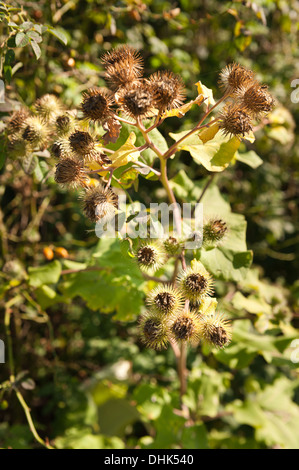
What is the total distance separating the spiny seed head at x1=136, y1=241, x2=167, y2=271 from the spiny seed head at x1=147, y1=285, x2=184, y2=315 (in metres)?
0.08

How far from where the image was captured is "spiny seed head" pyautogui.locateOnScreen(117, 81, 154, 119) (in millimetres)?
1051

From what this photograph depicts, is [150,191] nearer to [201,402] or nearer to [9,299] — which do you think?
[9,299]

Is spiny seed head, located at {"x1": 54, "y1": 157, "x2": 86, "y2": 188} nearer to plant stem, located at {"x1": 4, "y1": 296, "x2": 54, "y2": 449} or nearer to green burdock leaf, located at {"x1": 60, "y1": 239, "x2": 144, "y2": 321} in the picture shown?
green burdock leaf, located at {"x1": 60, "y1": 239, "x2": 144, "y2": 321}

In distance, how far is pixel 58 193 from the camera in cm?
275

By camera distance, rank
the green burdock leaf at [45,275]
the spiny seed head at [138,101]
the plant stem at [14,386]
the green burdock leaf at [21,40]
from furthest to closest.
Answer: the green burdock leaf at [45,275]
the plant stem at [14,386]
the green burdock leaf at [21,40]
the spiny seed head at [138,101]

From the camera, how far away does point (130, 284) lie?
5.30 feet

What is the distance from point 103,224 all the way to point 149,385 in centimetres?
134

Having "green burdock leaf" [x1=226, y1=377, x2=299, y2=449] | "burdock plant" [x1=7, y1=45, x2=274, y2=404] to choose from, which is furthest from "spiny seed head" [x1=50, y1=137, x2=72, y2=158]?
"green burdock leaf" [x1=226, y1=377, x2=299, y2=449]

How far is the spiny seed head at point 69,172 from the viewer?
1146mm

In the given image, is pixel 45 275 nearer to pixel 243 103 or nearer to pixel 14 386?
pixel 14 386

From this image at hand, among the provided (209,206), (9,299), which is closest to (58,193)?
(9,299)

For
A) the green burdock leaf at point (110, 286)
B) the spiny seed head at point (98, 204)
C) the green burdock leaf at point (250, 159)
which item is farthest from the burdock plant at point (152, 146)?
the green burdock leaf at point (250, 159)

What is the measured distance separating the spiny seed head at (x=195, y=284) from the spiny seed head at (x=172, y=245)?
115 millimetres

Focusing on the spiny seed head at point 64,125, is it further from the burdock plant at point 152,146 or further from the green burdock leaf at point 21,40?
the green burdock leaf at point 21,40
